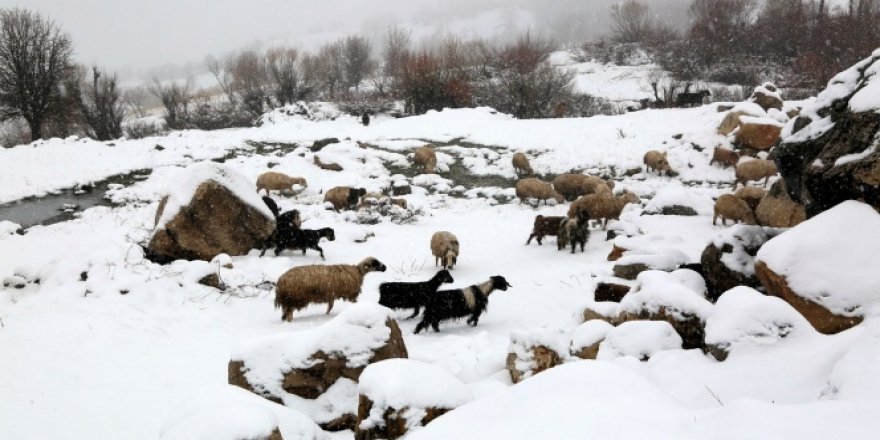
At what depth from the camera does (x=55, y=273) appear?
26.8 ft

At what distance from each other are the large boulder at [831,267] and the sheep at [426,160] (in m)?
16.4

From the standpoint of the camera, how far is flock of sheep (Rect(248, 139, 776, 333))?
7.36m

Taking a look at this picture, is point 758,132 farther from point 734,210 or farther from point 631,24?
point 631,24

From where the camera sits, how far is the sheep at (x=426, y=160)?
20.2 meters

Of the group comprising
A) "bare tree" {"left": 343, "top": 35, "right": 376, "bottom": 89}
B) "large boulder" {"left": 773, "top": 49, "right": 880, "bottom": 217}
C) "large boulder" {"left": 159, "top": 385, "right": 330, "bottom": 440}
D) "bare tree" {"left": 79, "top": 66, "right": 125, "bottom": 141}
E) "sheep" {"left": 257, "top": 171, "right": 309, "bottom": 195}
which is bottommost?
"sheep" {"left": 257, "top": 171, "right": 309, "bottom": 195}

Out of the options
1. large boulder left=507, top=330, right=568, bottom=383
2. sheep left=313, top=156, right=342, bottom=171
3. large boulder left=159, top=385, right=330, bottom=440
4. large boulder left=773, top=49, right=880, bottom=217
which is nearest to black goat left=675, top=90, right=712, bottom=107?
sheep left=313, top=156, right=342, bottom=171

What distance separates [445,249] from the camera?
35.1ft

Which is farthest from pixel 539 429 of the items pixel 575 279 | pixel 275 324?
pixel 575 279

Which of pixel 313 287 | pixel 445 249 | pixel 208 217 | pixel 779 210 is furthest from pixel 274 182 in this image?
pixel 779 210

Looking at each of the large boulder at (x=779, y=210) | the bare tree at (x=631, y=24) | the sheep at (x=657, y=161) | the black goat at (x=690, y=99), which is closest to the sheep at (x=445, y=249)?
the large boulder at (x=779, y=210)

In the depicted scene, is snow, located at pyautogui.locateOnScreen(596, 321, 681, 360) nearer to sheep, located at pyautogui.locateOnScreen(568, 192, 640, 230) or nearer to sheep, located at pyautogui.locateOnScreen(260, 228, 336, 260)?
sheep, located at pyautogui.locateOnScreen(260, 228, 336, 260)

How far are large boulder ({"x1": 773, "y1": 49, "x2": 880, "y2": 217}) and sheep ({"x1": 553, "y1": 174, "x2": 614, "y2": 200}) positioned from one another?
9.66 metres

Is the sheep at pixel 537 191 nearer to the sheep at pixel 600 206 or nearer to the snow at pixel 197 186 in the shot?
the sheep at pixel 600 206

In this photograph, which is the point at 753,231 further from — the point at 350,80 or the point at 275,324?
the point at 350,80
